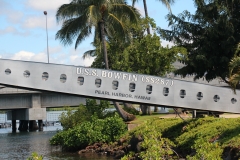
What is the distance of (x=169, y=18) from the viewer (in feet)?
147

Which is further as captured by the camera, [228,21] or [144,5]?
[144,5]

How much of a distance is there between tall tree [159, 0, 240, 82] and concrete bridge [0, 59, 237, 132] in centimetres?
1451

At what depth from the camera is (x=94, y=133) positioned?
33.3 m

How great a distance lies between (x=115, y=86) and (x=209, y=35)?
1982cm

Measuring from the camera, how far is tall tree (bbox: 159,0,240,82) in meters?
42.1

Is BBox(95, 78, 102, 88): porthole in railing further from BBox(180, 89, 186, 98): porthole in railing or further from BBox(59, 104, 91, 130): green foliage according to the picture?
BBox(59, 104, 91, 130): green foliage

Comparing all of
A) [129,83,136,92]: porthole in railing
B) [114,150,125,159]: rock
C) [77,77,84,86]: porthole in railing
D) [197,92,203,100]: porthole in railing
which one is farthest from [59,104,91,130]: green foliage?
[77,77,84,86]: porthole in railing

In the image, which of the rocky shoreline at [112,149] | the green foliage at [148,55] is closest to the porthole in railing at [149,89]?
the rocky shoreline at [112,149]

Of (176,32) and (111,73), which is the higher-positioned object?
(176,32)

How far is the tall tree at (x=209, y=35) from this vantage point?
138 ft

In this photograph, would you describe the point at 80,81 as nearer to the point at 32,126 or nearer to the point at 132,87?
the point at 132,87

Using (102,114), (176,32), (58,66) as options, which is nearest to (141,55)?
(176,32)

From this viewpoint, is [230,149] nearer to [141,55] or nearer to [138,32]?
[141,55]

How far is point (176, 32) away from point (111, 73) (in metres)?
20.8
